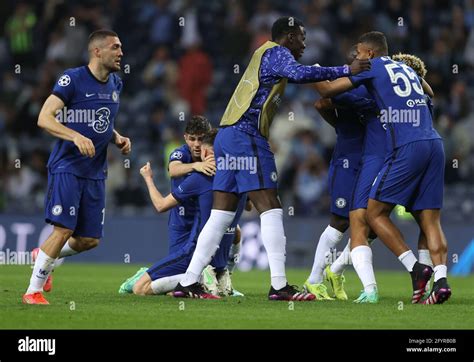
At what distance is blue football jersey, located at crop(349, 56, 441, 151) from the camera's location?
1051 cm

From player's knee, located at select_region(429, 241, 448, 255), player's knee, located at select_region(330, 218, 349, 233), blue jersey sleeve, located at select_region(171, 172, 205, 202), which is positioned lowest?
player's knee, located at select_region(429, 241, 448, 255)

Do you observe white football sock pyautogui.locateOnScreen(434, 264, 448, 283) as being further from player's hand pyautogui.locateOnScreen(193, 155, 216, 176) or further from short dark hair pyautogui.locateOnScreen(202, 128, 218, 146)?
short dark hair pyautogui.locateOnScreen(202, 128, 218, 146)

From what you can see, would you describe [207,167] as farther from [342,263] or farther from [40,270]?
[40,270]

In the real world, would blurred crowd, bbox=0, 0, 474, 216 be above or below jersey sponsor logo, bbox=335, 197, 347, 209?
above

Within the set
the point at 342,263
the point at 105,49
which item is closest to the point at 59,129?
the point at 105,49

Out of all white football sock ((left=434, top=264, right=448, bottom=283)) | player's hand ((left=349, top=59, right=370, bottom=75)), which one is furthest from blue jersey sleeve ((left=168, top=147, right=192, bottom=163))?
white football sock ((left=434, top=264, right=448, bottom=283))

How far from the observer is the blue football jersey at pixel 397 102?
1051cm

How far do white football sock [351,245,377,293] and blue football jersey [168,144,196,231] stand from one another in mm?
1990

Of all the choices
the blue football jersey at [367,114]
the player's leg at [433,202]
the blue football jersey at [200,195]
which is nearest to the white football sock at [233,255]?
the blue football jersey at [200,195]

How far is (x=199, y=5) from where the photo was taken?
77.5 feet

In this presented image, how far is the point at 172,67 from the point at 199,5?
5.82ft

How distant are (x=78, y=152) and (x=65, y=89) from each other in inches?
22.9

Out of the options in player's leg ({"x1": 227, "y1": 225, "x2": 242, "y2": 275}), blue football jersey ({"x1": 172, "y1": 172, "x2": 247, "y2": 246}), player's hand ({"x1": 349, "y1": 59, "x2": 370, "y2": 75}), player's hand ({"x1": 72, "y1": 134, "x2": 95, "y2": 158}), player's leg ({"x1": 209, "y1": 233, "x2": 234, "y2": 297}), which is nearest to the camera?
player's hand ({"x1": 72, "y1": 134, "x2": 95, "y2": 158})

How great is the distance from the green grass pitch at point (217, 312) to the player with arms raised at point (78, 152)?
22.3 inches
